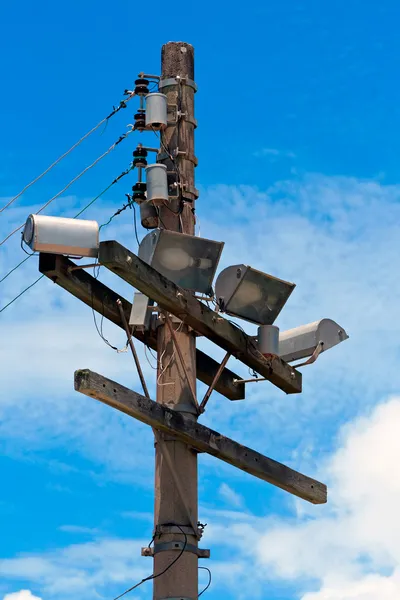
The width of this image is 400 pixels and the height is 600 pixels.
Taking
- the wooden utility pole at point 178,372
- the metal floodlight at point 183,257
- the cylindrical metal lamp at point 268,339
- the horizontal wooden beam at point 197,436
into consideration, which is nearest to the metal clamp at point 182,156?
the wooden utility pole at point 178,372

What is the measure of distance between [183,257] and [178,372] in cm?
115

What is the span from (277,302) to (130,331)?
164cm

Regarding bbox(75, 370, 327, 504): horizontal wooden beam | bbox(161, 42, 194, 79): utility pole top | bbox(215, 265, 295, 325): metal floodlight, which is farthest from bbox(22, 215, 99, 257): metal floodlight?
bbox(161, 42, 194, 79): utility pole top

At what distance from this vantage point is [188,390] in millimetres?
15461

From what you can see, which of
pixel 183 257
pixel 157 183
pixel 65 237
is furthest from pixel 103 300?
pixel 157 183

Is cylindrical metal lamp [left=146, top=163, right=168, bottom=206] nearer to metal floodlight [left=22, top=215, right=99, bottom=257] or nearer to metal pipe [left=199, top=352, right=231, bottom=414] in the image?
metal floodlight [left=22, top=215, right=99, bottom=257]

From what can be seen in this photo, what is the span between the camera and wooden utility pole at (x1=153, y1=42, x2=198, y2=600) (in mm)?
14805

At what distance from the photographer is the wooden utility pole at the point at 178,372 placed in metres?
14.8

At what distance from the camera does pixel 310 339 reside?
16.5 m

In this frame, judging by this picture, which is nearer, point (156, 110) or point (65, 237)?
point (65, 237)

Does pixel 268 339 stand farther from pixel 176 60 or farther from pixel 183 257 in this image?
pixel 176 60

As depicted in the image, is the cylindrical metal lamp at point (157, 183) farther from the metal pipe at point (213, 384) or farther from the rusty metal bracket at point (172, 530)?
the rusty metal bracket at point (172, 530)

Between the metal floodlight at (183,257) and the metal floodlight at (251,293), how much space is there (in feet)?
0.83

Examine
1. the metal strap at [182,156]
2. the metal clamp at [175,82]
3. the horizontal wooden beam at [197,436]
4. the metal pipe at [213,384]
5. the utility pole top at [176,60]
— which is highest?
the utility pole top at [176,60]
